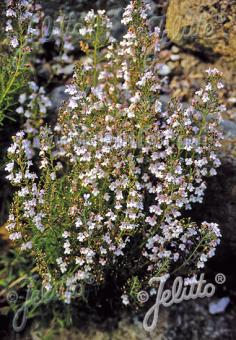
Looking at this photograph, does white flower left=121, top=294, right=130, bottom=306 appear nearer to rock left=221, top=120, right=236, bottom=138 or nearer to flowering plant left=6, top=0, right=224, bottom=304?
flowering plant left=6, top=0, right=224, bottom=304

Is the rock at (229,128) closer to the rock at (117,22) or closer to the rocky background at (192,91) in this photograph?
the rocky background at (192,91)

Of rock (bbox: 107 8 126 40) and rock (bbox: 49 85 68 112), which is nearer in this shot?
rock (bbox: 49 85 68 112)

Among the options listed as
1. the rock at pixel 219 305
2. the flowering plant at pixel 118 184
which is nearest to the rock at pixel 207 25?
the flowering plant at pixel 118 184

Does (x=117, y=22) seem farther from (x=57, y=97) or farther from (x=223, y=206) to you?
(x=223, y=206)

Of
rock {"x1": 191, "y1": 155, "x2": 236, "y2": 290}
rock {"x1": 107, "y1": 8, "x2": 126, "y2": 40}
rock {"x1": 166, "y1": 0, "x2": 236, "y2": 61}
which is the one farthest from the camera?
rock {"x1": 107, "y1": 8, "x2": 126, "y2": 40}

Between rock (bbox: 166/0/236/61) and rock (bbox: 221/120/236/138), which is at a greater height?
rock (bbox: 166/0/236/61)

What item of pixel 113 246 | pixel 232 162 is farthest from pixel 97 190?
pixel 232 162

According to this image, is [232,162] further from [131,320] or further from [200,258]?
[131,320]

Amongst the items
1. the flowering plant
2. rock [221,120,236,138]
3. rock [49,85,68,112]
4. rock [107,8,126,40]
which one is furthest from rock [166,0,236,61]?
the flowering plant
